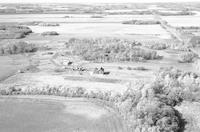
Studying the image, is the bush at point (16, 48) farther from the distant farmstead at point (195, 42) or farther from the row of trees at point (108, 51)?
the distant farmstead at point (195, 42)

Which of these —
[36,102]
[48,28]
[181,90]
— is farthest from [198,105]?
[48,28]

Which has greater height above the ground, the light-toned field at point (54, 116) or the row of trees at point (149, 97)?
the row of trees at point (149, 97)

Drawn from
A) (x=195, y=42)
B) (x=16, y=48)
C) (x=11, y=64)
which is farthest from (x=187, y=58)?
(x=16, y=48)

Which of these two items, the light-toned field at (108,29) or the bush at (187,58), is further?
the light-toned field at (108,29)

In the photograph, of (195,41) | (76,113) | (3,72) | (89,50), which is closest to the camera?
(76,113)

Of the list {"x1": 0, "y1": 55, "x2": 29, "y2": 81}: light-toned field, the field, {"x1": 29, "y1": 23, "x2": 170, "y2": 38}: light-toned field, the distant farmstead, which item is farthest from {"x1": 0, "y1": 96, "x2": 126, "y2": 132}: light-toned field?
{"x1": 29, "y1": 23, "x2": 170, "y2": 38}: light-toned field

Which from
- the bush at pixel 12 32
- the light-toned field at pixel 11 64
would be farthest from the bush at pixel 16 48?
the bush at pixel 12 32

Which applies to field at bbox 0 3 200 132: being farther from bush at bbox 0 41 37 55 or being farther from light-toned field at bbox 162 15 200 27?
light-toned field at bbox 162 15 200 27

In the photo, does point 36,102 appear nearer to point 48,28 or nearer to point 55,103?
point 55,103
